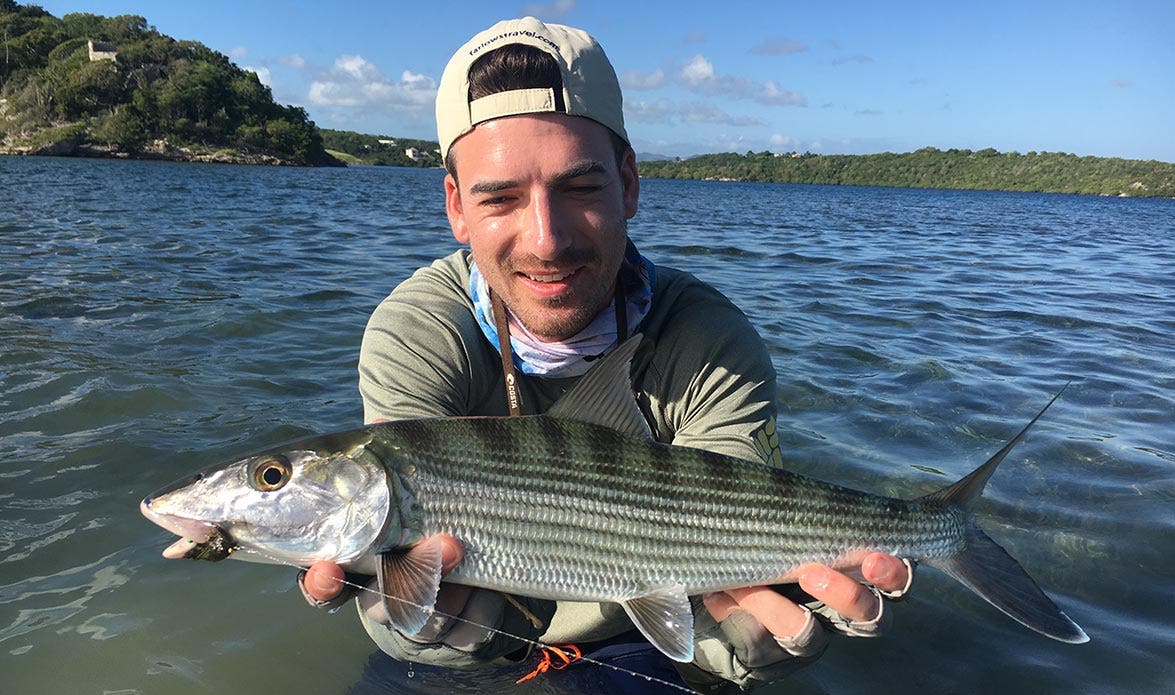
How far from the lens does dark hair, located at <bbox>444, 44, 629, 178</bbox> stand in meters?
3.31

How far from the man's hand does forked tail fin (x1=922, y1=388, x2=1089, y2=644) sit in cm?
30

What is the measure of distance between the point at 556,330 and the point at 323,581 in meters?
1.53

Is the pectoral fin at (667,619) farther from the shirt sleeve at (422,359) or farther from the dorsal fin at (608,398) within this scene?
the shirt sleeve at (422,359)

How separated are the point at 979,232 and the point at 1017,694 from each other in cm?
3859

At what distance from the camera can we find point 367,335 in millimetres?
3703

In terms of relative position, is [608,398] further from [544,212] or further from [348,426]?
[348,426]

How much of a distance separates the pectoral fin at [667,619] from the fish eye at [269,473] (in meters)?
1.38

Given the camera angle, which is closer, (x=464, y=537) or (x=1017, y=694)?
(x=464, y=537)

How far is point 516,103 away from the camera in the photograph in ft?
10.9

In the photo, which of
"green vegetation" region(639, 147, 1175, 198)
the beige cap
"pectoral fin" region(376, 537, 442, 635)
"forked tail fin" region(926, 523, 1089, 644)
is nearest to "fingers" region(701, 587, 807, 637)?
"forked tail fin" region(926, 523, 1089, 644)

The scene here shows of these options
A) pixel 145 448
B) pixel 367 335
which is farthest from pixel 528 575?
pixel 145 448

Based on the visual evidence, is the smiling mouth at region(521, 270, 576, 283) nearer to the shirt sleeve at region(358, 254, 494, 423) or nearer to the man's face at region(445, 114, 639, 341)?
the man's face at region(445, 114, 639, 341)

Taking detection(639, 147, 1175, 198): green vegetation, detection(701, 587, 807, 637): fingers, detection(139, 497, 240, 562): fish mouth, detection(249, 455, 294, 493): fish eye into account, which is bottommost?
detection(701, 587, 807, 637): fingers

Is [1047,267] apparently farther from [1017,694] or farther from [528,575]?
[528,575]
